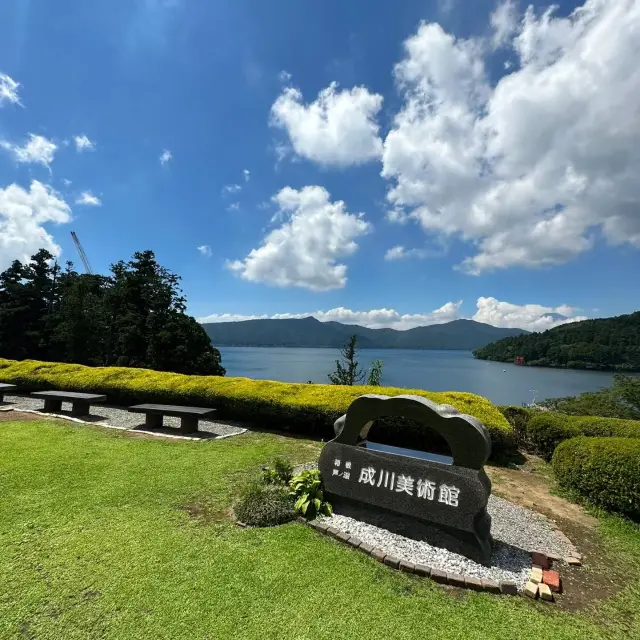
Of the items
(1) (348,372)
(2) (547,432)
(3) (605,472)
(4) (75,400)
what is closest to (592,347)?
(1) (348,372)

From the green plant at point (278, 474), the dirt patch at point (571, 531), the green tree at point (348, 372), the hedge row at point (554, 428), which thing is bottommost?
the dirt patch at point (571, 531)

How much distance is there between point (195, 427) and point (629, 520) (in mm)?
8054

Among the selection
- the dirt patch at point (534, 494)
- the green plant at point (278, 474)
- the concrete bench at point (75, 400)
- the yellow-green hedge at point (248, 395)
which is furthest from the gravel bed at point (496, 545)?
the concrete bench at point (75, 400)

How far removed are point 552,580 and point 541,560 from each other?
0.29 m

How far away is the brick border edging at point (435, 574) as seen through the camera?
3309 mm

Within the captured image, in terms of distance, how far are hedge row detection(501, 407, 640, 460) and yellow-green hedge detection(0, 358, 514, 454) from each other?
→ 31.9 inches

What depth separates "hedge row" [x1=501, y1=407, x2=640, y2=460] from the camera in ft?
23.4

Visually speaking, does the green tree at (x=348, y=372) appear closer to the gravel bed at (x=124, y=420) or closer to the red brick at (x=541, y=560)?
the gravel bed at (x=124, y=420)

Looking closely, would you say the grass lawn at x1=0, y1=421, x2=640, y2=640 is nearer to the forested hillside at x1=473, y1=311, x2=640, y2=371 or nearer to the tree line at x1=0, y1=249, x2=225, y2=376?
the tree line at x1=0, y1=249, x2=225, y2=376

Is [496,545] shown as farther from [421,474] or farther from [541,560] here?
[421,474]

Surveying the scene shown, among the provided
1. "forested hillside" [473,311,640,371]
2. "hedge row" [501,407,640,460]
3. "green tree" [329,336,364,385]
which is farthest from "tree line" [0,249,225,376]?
"forested hillside" [473,311,640,371]

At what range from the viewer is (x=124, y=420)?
384 inches

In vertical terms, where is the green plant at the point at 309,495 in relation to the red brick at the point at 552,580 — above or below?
above

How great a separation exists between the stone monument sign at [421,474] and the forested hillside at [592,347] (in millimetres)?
56604
